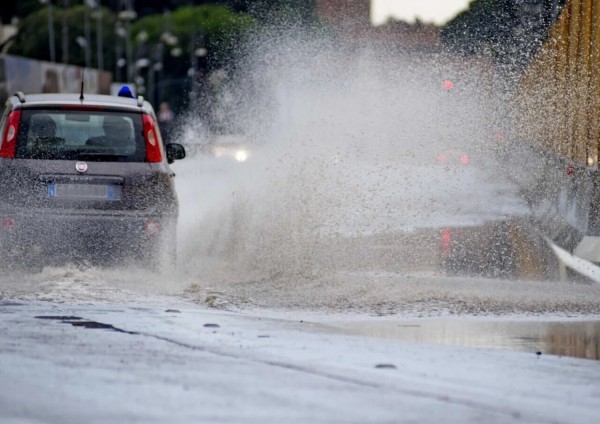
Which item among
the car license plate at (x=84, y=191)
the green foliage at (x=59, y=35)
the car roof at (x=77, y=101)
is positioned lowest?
the green foliage at (x=59, y=35)

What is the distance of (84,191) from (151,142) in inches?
31.0

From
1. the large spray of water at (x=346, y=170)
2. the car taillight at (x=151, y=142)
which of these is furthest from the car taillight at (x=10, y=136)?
the large spray of water at (x=346, y=170)

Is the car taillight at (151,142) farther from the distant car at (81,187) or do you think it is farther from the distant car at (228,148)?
the distant car at (228,148)

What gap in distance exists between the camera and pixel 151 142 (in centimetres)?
1324

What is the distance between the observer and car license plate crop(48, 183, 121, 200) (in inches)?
501

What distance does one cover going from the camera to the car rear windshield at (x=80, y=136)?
12891mm

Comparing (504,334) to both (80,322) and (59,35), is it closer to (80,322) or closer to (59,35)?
(80,322)

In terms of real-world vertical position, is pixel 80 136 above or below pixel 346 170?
above

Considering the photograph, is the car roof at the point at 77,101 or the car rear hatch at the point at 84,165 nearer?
the car rear hatch at the point at 84,165

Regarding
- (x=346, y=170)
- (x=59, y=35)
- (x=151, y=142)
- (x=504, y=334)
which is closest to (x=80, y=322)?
(x=504, y=334)

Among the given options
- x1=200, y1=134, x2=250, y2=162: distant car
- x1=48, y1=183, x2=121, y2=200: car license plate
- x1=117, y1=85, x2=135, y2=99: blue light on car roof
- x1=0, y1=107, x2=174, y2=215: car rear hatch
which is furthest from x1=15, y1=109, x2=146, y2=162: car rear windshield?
x1=200, y1=134, x2=250, y2=162: distant car

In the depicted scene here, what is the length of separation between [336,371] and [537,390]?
1.02 meters

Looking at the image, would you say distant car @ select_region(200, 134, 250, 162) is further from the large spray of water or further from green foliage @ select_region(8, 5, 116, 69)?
green foliage @ select_region(8, 5, 116, 69)

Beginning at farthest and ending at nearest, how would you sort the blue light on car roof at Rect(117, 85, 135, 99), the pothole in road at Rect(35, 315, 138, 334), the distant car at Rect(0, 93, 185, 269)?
the blue light on car roof at Rect(117, 85, 135, 99), the distant car at Rect(0, 93, 185, 269), the pothole in road at Rect(35, 315, 138, 334)
